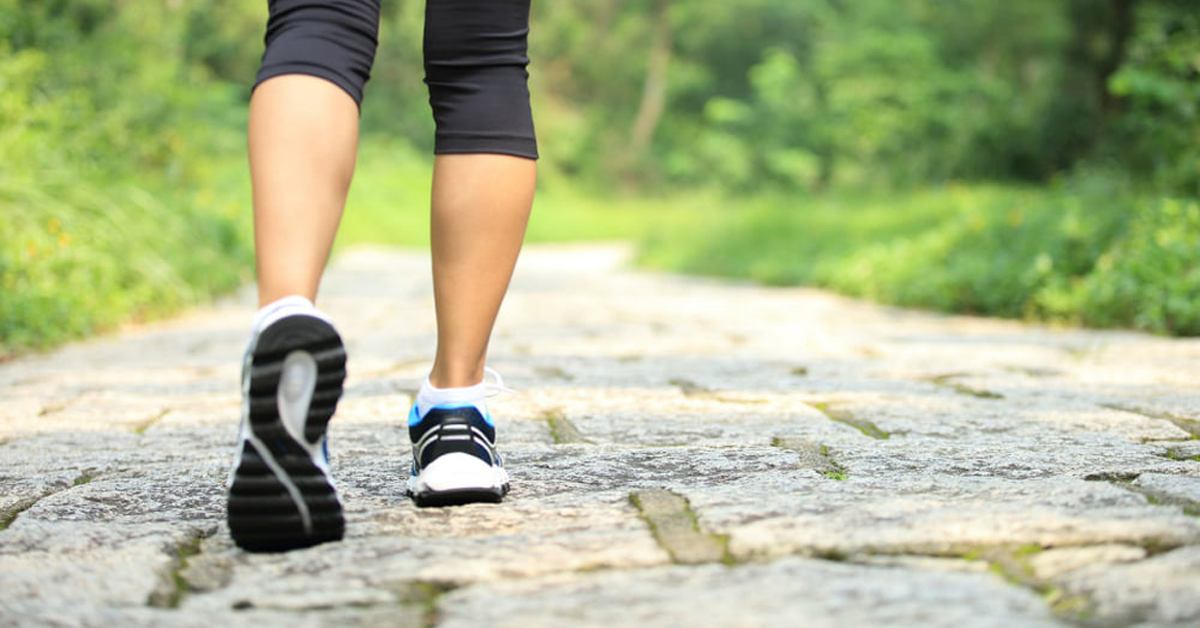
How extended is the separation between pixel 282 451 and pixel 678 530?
1.48 ft

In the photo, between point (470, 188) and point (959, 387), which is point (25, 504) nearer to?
point (470, 188)

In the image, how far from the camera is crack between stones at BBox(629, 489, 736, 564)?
4.08 ft

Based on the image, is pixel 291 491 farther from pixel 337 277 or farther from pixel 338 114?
pixel 337 277

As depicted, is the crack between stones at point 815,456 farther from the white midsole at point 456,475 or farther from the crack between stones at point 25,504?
the crack between stones at point 25,504

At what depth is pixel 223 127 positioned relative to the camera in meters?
18.8

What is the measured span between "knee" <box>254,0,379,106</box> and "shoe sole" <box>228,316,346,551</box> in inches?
13.9

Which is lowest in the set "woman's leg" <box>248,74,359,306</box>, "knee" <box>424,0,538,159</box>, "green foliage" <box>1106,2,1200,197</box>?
"woman's leg" <box>248,74,359,306</box>

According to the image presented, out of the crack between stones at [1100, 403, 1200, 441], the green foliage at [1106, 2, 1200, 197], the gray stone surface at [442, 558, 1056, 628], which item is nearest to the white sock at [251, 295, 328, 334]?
the gray stone surface at [442, 558, 1056, 628]

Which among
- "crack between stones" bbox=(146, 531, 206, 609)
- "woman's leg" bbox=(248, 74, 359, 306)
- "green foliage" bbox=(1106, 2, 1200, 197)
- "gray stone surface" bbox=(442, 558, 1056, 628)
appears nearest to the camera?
"gray stone surface" bbox=(442, 558, 1056, 628)

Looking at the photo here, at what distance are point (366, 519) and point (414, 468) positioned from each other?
16cm

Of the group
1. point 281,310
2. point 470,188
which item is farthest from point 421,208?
point 281,310

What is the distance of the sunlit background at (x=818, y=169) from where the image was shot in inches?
191

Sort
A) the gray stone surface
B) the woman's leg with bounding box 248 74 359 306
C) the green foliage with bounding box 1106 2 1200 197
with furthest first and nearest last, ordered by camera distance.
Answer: the green foliage with bounding box 1106 2 1200 197 < the woman's leg with bounding box 248 74 359 306 < the gray stone surface

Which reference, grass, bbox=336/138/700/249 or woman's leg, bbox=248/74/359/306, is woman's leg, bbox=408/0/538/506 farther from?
grass, bbox=336/138/700/249
